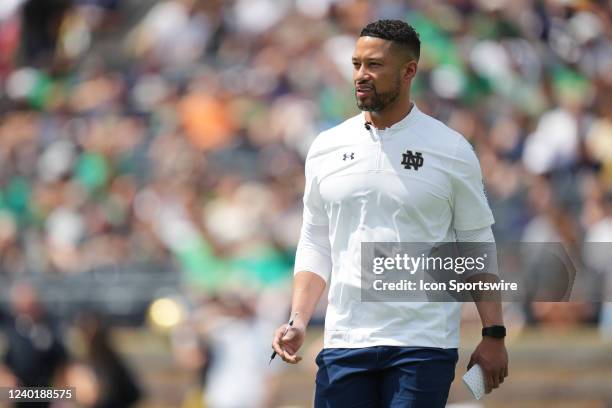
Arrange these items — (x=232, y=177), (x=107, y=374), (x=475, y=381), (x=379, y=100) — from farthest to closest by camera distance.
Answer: (x=232, y=177)
(x=107, y=374)
(x=379, y=100)
(x=475, y=381)

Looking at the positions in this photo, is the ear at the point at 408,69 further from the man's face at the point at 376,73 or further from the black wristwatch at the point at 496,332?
the black wristwatch at the point at 496,332

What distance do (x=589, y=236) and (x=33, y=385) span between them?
169 inches

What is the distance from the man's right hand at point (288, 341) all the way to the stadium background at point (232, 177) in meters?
5.05

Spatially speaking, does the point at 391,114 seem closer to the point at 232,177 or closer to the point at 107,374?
the point at 107,374

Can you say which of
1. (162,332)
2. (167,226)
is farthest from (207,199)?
(162,332)

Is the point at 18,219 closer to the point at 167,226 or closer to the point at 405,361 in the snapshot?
the point at 167,226

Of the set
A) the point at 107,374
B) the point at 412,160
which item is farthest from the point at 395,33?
the point at 107,374

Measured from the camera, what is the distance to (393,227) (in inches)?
185

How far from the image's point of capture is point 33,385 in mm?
9664

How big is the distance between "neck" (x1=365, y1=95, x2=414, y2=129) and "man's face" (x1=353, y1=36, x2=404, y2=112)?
5 cm

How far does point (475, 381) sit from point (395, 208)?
2.23ft

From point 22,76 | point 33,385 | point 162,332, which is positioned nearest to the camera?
point 33,385

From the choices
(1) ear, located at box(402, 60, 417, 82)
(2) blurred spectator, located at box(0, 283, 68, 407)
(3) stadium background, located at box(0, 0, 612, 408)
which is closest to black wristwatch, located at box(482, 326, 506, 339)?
(1) ear, located at box(402, 60, 417, 82)

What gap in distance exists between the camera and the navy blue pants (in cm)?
464
